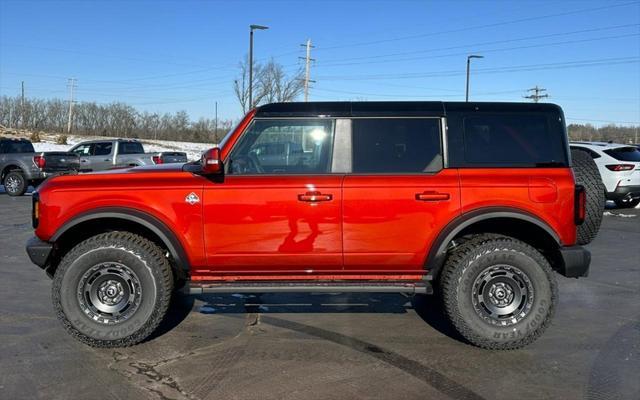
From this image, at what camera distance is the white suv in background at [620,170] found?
13016 mm

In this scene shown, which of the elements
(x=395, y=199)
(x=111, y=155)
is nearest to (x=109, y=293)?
(x=395, y=199)

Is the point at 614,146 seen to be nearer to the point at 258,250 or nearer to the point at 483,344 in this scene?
the point at 483,344

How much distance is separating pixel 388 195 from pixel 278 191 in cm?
89

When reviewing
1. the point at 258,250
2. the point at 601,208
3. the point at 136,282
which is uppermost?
the point at 601,208

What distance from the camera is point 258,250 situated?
4.40 m

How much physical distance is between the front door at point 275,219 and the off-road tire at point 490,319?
1021 mm

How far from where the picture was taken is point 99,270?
14.5ft

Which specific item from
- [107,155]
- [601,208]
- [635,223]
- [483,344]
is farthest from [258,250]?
[107,155]

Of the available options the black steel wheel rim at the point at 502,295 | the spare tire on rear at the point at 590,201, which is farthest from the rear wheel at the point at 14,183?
the spare tire on rear at the point at 590,201

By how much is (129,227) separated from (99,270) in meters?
0.45

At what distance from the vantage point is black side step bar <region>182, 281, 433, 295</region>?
442 centimetres

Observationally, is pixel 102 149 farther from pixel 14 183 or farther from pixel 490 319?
pixel 490 319

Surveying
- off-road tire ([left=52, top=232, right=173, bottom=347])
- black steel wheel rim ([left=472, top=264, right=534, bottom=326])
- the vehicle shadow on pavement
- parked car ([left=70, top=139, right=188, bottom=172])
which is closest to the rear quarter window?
black steel wheel rim ([left=472, top=264, right=534, bottom=326])

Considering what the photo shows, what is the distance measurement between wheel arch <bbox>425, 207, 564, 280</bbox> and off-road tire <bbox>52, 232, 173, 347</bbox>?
2.27 meters
